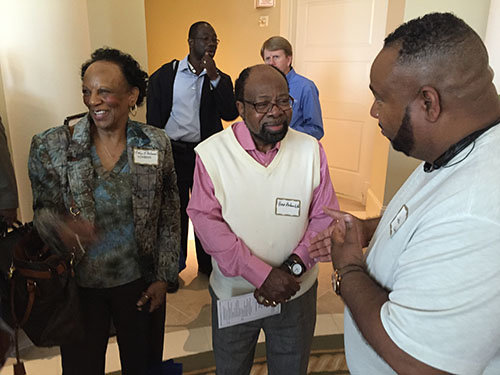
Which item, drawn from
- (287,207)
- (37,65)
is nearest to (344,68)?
(37,65)

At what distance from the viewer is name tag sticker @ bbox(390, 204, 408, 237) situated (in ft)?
2.83

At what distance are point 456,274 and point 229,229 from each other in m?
0.86

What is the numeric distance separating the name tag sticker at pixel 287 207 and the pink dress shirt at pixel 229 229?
0.31 ft

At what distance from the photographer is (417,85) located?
0.79 metres

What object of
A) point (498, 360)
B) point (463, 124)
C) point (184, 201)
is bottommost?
point (184, 201)

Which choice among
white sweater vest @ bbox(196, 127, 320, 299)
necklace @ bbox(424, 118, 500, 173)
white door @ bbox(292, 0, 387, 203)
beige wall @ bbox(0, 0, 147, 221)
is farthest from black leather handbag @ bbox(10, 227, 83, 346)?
white door @ bbox(292, 0, 387, 203)

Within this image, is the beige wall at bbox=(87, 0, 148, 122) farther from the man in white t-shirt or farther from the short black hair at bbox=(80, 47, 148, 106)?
the man in white t-shirt

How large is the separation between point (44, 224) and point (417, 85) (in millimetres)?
1196

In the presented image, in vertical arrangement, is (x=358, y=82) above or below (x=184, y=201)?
above

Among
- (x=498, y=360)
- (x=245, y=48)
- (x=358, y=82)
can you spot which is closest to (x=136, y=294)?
(x=498, y=360)

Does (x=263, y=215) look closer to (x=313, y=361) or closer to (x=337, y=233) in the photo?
(x=337, y=233)

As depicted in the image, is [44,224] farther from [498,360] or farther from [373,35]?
[373,35]

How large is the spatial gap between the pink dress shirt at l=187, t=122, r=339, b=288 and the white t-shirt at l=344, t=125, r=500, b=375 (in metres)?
0.65

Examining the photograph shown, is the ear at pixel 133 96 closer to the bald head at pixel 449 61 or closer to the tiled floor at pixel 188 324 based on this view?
the bald head at pixel 449 61
